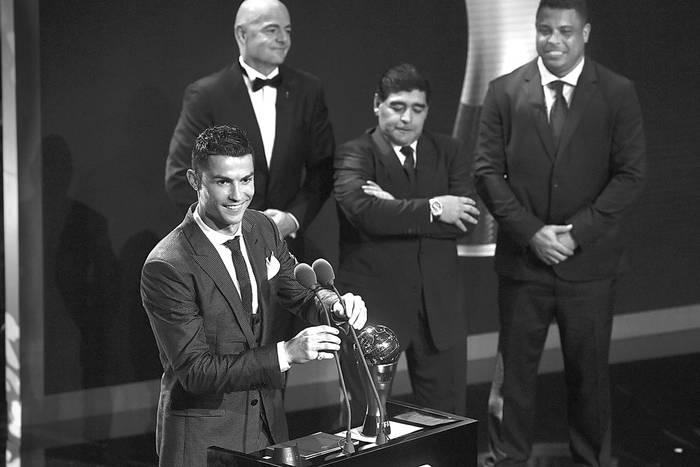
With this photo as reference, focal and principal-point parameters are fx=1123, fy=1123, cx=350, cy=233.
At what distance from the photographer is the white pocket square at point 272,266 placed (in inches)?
127

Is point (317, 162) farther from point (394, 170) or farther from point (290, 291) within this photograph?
point (290, 291)

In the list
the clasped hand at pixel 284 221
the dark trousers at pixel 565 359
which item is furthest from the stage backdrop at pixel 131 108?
the dark trousers at pixel 565 359

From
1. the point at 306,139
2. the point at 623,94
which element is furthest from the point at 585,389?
the point at 306,139

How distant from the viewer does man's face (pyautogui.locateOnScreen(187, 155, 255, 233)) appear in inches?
121

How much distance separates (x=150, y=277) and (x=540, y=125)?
7.65 feet

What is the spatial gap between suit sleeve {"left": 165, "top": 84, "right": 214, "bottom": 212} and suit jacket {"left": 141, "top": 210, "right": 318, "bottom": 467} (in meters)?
1.63

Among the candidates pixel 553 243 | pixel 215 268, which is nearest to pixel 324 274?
pixel 215 268

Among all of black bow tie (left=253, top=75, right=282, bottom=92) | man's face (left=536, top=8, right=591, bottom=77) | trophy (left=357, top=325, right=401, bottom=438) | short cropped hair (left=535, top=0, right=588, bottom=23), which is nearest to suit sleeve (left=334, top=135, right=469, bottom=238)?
black bow tie (left=253, top=75, right=282, bottom=92)

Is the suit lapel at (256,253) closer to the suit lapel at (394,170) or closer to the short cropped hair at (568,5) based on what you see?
the suit lapel at (394,170)

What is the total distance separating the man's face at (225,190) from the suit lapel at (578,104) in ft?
6.82

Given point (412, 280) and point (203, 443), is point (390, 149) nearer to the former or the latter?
point (412, 280)

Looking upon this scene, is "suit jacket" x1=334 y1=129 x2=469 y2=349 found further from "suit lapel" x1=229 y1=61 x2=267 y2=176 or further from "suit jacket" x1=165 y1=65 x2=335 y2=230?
"suit lapel" x1=229 y1=61 x2=267 y2=176

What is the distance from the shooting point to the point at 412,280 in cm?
477

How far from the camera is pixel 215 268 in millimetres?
3068
